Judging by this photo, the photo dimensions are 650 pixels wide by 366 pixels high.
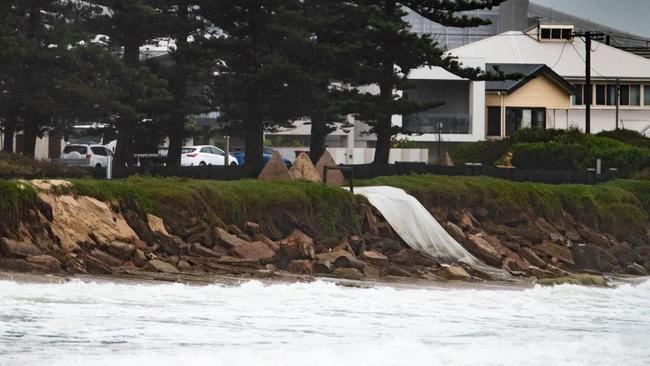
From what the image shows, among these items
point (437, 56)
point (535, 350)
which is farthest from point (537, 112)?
point (535, 350)

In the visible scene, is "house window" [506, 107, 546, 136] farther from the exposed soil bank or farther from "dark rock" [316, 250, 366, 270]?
"dark rock" [316, 250, 366, 270]

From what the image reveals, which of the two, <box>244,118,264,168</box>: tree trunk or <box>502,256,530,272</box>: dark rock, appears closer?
<box>502,256,530,272</box>: dark rock

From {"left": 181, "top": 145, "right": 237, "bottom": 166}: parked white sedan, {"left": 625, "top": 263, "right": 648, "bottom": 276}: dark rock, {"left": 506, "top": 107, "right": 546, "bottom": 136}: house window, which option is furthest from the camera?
{"left": 506, "top": 107, "right": 546, "bottom": 136}: house window

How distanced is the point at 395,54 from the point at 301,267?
18.7 metres

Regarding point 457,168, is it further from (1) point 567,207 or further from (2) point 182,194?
(2) point 182,194

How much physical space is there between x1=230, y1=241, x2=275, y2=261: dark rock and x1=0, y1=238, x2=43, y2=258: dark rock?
4.14 m

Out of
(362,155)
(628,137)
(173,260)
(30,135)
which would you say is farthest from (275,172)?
(362,155)

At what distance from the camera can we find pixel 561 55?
86.1 meters

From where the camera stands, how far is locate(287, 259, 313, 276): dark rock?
80.0 feet

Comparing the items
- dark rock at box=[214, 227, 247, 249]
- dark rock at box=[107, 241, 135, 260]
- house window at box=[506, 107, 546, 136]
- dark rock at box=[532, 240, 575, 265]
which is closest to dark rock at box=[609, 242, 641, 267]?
dark rock at box=[532, 240, 575, 265]

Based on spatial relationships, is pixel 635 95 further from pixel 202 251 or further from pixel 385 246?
pixel 202 251

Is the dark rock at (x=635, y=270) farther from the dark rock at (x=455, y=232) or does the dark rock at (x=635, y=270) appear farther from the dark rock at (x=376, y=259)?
the dark rock at (x=376, y=259)

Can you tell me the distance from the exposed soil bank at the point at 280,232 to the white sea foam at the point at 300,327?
5.43 ft

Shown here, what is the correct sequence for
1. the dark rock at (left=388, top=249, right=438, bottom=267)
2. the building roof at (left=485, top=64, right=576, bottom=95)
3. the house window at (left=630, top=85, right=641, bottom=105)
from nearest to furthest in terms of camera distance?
1. the dark rock at (left=388, top=249, right=438, bottom=267)
2. the building roof at (left=485, top=64, right=576, bottom=95)
3. the house window at (left=630, top=85, right=641, bottom=105)
